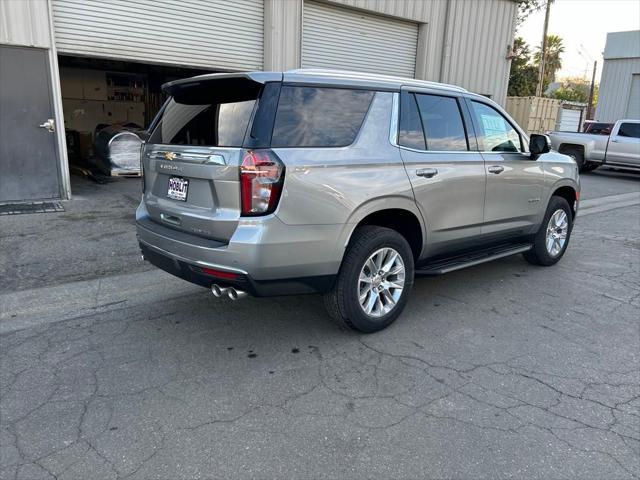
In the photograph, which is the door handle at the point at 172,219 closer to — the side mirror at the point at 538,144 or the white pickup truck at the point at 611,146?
the side mirror at the point at 538,144

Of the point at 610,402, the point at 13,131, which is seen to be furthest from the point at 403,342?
the point at 13,131

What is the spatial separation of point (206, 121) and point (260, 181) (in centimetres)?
76

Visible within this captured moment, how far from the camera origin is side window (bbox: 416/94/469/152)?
4.25m

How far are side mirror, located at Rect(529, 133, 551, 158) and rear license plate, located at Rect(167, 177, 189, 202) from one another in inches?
141

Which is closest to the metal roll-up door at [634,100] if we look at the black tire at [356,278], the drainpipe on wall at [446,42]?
the drainpipe on wall at [446,42]

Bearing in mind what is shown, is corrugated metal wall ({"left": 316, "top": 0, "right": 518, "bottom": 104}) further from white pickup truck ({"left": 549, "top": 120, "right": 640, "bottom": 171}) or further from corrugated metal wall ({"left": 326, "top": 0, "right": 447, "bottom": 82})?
white pickup truck ({"left": 549, "top": 120, "right": 640, "bottom": 171})

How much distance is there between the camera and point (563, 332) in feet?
13.8

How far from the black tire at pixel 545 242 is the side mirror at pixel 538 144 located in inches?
31.9

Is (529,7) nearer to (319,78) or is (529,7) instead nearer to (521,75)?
(521,75)

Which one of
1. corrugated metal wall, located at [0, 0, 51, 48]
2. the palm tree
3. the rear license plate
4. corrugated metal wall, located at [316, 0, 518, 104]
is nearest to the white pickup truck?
corrugated metal wall, located at [316, 0, 518, 104]

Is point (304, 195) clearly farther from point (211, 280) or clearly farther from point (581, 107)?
point (581, 107)

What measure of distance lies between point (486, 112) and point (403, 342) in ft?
8.17

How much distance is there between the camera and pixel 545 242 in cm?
583

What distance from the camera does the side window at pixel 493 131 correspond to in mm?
4781
